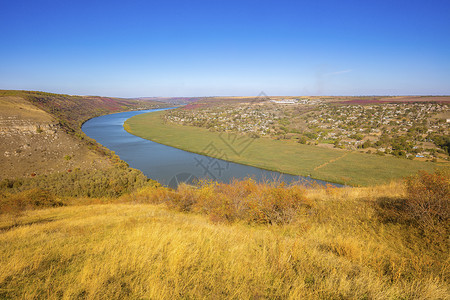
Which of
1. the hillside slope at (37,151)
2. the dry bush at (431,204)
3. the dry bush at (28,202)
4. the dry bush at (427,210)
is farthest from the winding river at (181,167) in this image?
the dry bush at (431,204)

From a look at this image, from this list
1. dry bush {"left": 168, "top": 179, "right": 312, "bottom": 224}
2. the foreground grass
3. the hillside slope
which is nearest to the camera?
the foreground grass

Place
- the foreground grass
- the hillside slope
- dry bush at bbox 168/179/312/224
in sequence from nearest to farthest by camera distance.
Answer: the foreground grass → dry bush at bbox 168/179/312/224 → the hillside slope

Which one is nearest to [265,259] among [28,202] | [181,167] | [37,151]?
[28,202]

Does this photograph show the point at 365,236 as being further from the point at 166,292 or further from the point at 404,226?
the point at 166,292

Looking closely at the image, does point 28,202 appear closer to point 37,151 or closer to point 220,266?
point 220,266

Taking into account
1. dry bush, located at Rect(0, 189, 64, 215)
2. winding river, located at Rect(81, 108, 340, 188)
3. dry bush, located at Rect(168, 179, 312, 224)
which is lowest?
winding river, located at Rect(81, 108, 340, 188)

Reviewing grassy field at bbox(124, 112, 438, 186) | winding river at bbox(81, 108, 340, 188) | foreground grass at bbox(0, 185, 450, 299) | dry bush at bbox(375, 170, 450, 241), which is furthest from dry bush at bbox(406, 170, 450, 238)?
grassy field at bbox(124, 112, 438, 186)

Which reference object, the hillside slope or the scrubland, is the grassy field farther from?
the scrubland

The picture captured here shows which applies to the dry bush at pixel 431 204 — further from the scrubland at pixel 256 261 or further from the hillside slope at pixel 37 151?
the hillside slope at pixel 37 151
